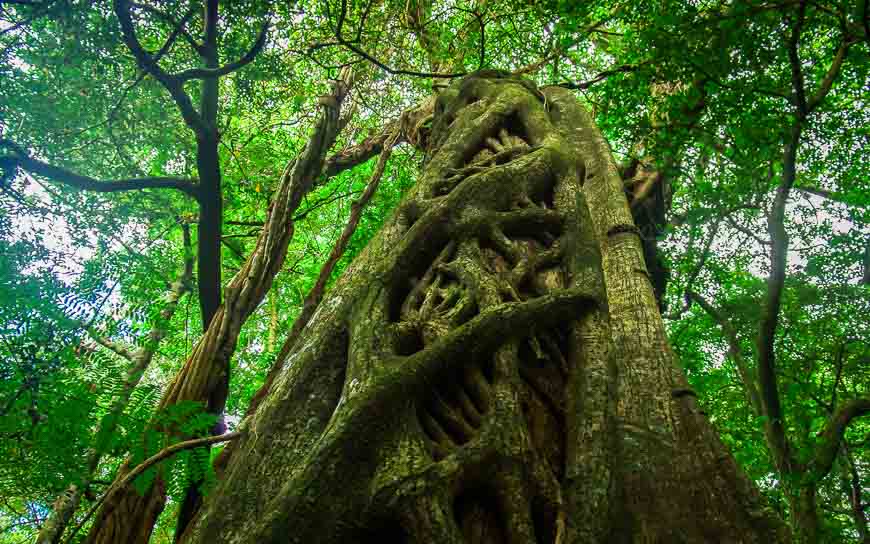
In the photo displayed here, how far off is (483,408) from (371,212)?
5.49 metres

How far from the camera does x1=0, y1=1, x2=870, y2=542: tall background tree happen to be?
172cm

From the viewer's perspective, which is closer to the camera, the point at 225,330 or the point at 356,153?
the point at 225,330

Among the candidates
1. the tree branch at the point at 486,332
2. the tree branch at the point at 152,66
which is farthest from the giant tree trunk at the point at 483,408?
the tree branch at the point at 152,66

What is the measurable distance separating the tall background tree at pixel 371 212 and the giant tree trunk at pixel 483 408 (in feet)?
0.06

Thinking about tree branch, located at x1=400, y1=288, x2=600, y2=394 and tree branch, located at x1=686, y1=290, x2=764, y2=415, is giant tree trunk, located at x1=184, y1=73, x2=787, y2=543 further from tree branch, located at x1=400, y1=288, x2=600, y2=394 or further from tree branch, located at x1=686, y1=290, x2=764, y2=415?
tree branch, located at x1=686, y1=290, x2=764, y2=415

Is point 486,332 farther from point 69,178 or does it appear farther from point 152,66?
point 69,178

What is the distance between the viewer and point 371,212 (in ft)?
22.5

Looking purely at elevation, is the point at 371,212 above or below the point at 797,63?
above

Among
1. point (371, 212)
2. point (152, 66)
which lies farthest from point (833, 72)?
point (371, 212)

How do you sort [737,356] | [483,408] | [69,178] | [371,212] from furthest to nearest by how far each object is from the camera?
[371,212] → [737,356] → [69,178] → [483,408]

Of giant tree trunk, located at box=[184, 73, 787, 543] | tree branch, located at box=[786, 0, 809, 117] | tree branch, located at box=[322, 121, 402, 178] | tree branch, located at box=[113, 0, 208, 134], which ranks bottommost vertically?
giant tree trunk, located at box=[184, 73, 787, 543]

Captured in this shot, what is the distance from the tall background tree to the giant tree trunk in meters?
0.02

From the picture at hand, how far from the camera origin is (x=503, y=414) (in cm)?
145

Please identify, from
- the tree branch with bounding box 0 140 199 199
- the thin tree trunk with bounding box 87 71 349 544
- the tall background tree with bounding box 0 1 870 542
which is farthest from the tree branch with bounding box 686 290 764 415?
the tree branch with bounding box 0 140 199 199
